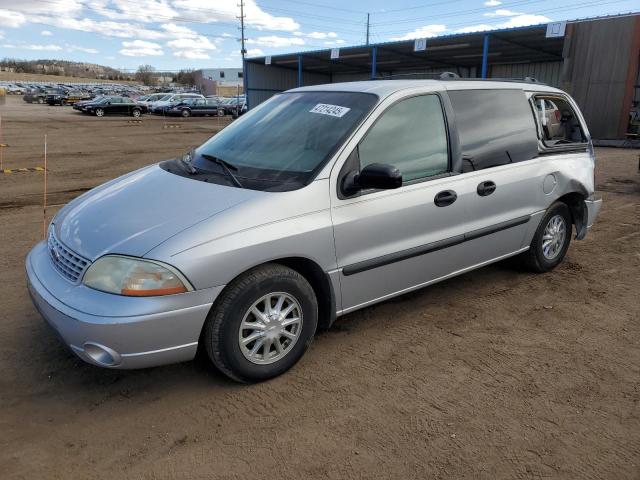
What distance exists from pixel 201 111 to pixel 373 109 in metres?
36.4

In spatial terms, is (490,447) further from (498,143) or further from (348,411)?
(498,143)

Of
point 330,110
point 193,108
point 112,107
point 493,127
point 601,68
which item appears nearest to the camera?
point 330,110

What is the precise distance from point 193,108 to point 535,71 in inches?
907

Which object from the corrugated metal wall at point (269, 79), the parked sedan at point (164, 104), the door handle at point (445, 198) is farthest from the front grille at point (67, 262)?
the parked sedan at point (164, 104)

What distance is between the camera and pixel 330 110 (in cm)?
368

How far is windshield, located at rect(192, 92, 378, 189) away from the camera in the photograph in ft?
11.0

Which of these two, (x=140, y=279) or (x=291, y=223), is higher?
(x=291, y=223)

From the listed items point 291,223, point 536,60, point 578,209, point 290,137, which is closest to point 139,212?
point 291,223

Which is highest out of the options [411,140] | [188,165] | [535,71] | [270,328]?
[535,71]

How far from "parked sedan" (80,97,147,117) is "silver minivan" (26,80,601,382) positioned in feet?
111

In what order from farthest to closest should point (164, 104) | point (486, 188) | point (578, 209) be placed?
point (164, 104)
point (578, 209)
point (486, 188)

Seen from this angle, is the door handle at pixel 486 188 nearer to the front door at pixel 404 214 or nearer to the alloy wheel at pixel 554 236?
the front door at pixel 404 214

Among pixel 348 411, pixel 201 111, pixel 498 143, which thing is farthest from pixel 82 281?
pixel 201 111

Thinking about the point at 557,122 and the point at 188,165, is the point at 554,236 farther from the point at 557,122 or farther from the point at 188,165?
the point at 188,165
